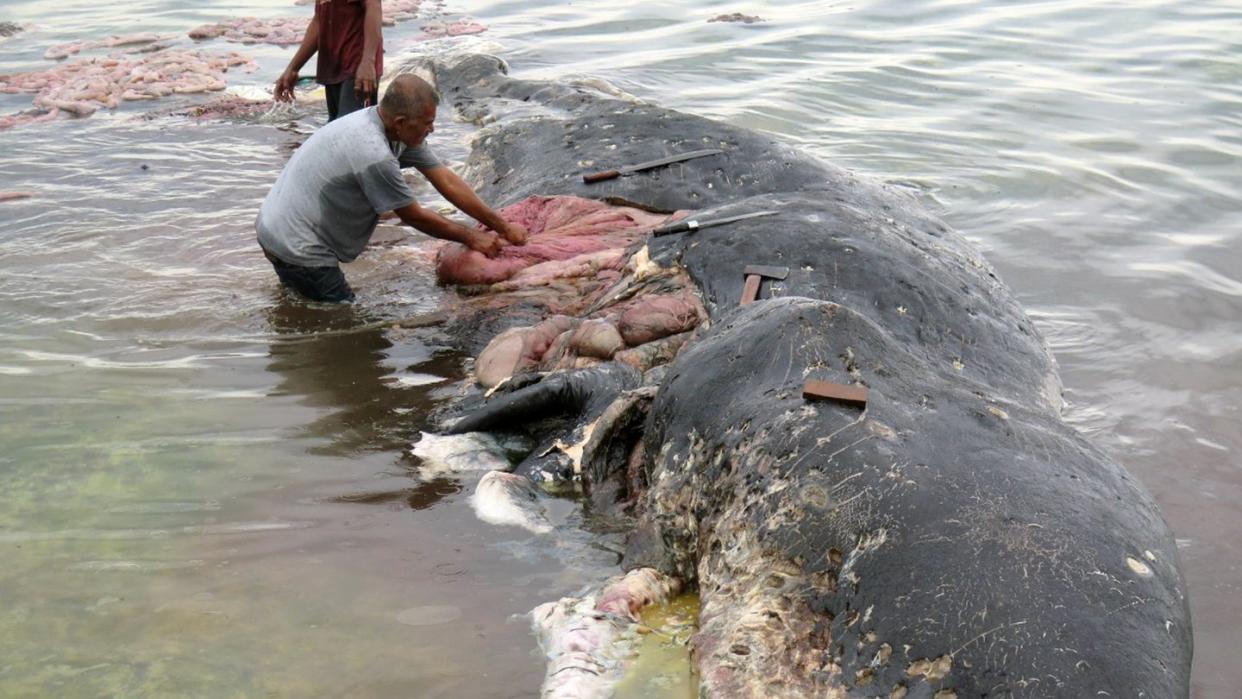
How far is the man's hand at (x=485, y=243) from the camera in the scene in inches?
283

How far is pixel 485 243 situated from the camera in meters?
7.21

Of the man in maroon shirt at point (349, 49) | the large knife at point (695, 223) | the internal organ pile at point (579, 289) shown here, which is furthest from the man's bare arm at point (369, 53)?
the large knife at point (695, 223)

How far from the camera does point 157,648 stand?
390 centimetres

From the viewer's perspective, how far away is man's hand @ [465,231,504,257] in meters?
7.20

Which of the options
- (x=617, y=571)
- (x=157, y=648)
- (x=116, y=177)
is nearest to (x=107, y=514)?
(x=157, y=648)

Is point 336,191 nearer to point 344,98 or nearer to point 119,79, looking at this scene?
point 344,98

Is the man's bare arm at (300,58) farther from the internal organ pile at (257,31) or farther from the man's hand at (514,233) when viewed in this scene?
the internal organ pile at (257,31)

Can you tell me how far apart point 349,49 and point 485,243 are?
12.0ft

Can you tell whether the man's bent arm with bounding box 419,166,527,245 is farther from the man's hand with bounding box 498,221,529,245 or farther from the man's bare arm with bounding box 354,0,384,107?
the man's bare arm with bounding box 354,0,384,107

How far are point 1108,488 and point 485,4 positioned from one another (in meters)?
15.5

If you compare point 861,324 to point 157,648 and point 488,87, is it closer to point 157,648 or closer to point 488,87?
point 157,648

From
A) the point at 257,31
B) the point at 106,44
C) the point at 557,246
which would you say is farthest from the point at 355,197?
the point at 257,31

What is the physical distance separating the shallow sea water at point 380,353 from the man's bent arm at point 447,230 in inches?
21.5

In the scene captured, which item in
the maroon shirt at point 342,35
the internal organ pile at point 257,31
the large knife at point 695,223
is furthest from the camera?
the internal organ pile at point 257,31
